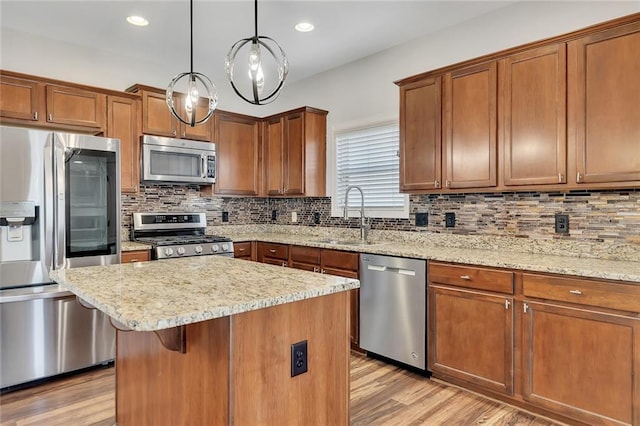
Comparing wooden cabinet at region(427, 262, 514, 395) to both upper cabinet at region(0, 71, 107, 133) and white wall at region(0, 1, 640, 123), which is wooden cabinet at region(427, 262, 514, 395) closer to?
white wall at region(0, 1, 640, 123)

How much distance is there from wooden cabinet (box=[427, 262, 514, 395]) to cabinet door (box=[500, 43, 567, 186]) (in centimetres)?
72

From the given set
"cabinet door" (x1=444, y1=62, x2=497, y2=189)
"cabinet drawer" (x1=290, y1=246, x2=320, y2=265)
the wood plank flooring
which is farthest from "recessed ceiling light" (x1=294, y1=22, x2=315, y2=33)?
the wood plank flooring

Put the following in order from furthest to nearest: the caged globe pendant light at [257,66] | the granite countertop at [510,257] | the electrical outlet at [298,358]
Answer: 1. the granite countertop at [510,257]
2. the caged globe pendant light at [257,66]
3. the electrical outlet at [298,358]

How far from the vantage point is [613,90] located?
2.25 m

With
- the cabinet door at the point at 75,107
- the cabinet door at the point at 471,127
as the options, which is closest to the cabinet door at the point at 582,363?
the cabinet door at the point at 471,127

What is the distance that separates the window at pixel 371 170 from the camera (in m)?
3.76

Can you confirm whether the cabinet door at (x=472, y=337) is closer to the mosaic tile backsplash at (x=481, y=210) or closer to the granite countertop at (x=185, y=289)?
the mosaic tile backsplash at (x=481, y=210)

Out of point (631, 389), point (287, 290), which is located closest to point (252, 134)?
point (287, 290)

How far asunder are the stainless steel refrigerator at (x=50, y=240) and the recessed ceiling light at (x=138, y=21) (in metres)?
1.00

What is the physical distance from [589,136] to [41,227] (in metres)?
3.61

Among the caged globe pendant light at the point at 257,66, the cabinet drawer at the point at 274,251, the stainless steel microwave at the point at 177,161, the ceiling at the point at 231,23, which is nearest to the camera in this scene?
the caged globe pendant light at the point at 257,66

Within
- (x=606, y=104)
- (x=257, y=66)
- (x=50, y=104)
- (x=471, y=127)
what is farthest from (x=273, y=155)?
(x=606, y=104)

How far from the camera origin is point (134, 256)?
3.37 m

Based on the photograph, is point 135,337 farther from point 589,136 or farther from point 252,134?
point 252,134
